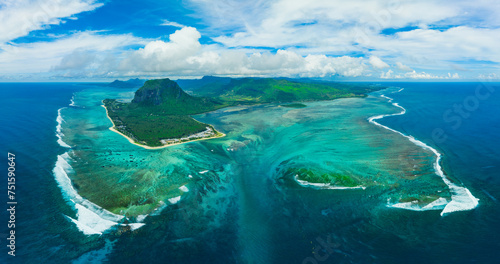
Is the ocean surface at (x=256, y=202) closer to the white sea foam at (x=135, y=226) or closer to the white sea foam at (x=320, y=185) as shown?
the white sea foam at (x=135, y=226)

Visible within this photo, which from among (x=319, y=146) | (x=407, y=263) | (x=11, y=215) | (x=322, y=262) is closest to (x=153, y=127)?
(x=11, y=215)

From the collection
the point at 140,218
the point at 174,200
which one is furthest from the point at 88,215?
A: the point at 174,200

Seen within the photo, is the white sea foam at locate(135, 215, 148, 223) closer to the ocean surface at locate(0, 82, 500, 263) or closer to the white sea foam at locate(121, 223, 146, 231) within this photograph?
the ocean surface at locate(0, 82, 500, 263)

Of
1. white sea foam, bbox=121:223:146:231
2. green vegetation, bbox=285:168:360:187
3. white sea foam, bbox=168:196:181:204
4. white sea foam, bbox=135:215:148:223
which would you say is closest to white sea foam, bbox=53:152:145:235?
white sea foam, bbox=121:223:146:231

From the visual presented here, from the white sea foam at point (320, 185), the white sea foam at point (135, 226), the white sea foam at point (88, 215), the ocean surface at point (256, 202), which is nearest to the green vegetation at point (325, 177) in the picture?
the white sea foam at point (320, 185)

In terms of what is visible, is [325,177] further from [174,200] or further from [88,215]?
[88,215]

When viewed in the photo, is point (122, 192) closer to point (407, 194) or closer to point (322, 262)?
point (322, 262)
